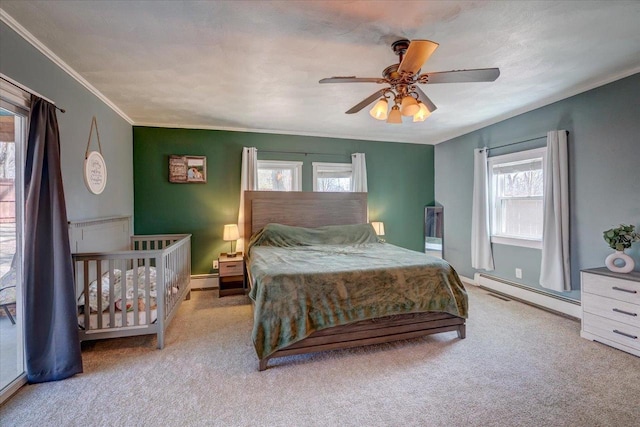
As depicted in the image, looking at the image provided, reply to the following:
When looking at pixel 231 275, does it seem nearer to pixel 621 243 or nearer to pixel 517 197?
pixel 517 197

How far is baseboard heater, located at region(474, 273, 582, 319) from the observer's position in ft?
10.1

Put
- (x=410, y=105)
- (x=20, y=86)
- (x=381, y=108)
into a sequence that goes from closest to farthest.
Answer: (x=20, y=86), (x=410, y=105), (x=381, y=108)

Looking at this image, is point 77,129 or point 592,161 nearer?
point 77,129

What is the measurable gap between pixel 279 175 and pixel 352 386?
337 cm

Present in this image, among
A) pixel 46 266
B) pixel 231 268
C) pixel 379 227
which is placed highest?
pixel 379 227

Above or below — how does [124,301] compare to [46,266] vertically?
below

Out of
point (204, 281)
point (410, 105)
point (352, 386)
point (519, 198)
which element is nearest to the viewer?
point (352, 386)

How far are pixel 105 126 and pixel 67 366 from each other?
8.13 ft

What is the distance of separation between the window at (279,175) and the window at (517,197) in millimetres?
2965

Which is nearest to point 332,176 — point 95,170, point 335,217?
point 335,217

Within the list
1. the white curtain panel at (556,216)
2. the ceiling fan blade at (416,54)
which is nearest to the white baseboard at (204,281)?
the ceiling fan blade at (416,54)

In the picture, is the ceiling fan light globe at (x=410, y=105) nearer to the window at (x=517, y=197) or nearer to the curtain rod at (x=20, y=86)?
the window at (x=517, y=197)

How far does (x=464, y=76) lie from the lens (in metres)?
1.91

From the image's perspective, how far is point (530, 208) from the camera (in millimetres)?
3625
